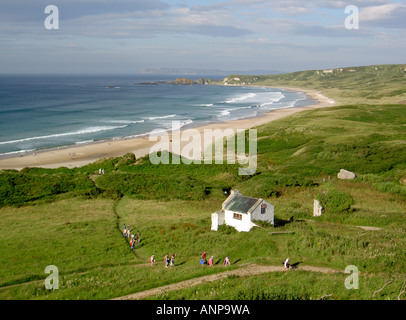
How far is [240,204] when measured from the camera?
27.9 m

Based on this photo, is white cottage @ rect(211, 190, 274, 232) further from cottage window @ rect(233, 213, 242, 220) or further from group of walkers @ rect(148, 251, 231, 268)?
group of walkers @ rect(148, 251, 231, 268)

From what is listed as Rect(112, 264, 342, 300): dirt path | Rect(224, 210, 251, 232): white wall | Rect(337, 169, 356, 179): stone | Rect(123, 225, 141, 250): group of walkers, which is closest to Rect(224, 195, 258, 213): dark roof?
Rect(224, 210, 251, 232): white wall

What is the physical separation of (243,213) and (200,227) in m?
4.37

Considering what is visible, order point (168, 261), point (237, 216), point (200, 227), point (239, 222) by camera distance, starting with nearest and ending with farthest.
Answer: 1. point (168, 261)
2. point (239, 222)
3. point (237, 216)
4. point (200, 227)

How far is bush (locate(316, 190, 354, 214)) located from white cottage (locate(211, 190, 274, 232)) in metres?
7.41

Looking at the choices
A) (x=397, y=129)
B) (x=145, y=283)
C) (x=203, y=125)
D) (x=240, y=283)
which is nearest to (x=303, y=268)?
(x=240, y=283)

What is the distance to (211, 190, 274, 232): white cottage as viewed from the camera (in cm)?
2694

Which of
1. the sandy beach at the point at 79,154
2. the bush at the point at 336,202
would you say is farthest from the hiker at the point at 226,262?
the sandy beach at the point at 79,154

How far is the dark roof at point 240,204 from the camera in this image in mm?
27342

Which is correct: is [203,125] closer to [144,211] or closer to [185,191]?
[185,191]

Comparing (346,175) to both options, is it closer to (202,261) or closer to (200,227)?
(200,227)

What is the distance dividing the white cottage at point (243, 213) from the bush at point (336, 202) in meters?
7.41

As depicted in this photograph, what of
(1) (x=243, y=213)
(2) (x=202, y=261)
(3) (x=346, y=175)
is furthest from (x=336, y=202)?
(2) (x=202, y=261)

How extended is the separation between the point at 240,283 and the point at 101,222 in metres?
18.4
